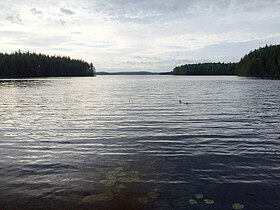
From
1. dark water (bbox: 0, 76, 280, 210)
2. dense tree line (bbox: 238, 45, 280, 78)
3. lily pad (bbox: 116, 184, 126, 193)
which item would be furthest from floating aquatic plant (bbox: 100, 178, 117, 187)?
dense tree line (bbox: 238, 45, 280, 78)

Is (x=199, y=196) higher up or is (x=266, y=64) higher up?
(x=266, y=64)

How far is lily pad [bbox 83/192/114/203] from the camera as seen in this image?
9867 mm

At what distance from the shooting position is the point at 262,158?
48.4 feet

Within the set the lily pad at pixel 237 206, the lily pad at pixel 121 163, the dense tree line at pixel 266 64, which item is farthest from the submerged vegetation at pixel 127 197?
the dense tree line at pixel 266 64

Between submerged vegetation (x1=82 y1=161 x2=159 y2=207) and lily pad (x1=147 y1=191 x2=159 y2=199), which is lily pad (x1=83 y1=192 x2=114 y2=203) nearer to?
submerged vegetation (x1=82 y1=161 x2=159 y2=207)

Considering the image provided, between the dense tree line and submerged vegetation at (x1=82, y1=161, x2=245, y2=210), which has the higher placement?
the dense tree line

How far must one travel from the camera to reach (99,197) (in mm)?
10086

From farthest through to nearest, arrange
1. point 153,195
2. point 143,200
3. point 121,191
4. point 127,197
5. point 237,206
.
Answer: point 121,191 < point 153,195 < point 127,197 < point 143,200 < point 237,206

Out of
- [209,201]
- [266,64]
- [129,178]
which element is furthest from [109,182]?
[266,64]

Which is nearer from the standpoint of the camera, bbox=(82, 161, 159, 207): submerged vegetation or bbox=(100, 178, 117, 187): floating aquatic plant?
bbox=(82, 161, 159, 207): submerged vegetation

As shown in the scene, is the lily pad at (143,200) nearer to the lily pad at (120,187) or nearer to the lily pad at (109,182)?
the lily pad at (120,187)

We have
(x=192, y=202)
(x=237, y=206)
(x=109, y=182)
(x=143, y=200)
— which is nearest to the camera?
(x=237, y=206)

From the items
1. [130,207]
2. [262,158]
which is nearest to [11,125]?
[130,207]

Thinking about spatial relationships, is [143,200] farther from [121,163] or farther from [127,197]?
[121,163]
